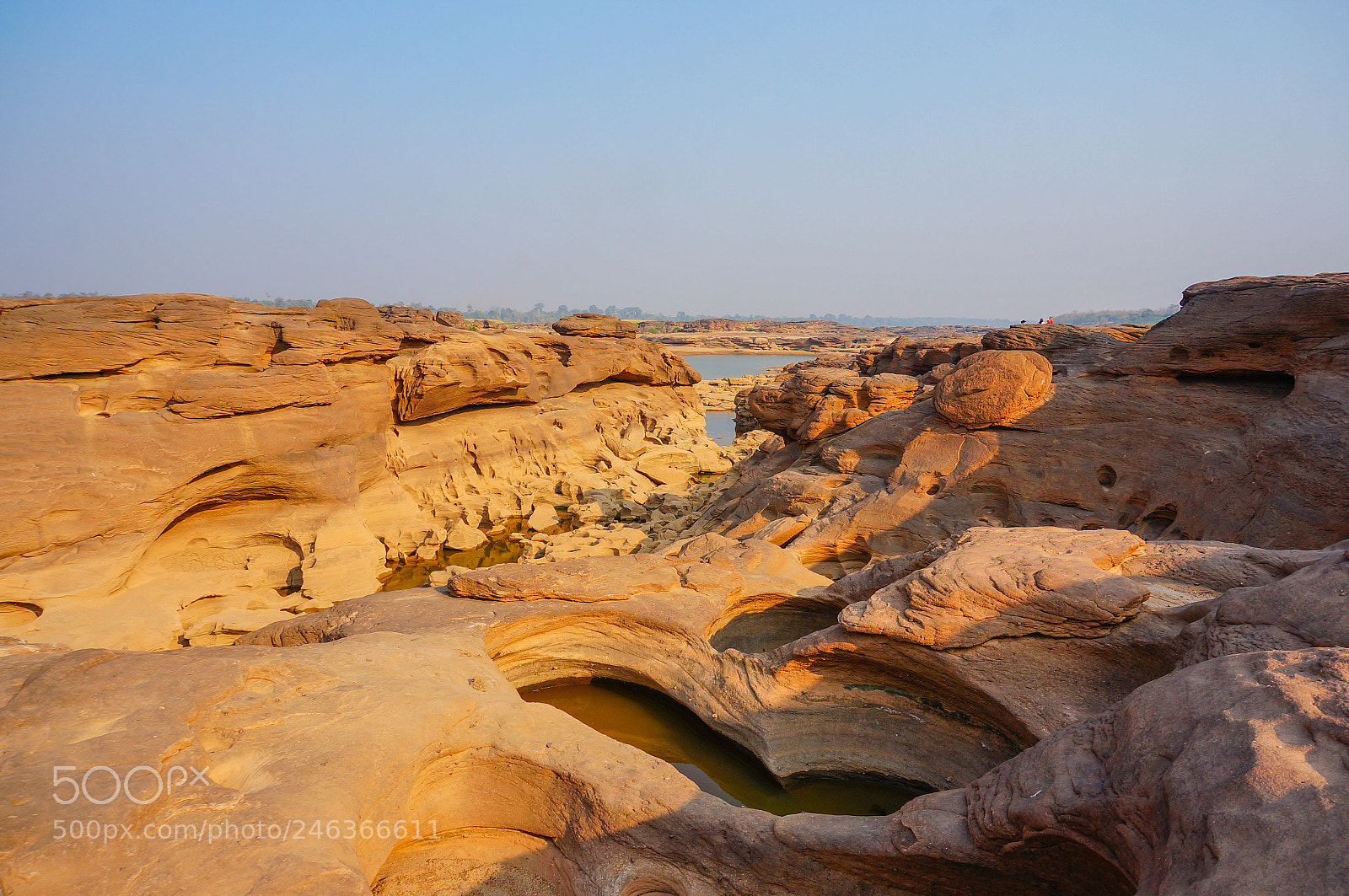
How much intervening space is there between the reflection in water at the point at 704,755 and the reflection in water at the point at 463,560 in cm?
501

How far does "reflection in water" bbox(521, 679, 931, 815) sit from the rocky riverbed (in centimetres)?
14

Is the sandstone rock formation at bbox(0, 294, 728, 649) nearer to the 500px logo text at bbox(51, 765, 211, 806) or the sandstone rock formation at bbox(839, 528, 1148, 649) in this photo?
the 500px logo text at bbox(51, 765, 211, 806)

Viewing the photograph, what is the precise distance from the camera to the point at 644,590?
6.89 meters

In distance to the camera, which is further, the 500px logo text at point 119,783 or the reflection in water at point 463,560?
the reflection in water at point 463,560

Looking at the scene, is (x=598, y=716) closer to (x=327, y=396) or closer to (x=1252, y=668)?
(x=1252, y=668)

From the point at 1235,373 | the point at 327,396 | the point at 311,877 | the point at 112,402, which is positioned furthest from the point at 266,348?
the point at 1235,373

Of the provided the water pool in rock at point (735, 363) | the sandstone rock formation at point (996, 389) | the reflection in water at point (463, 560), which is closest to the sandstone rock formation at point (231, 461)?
the reflection in water at point (463, 560)

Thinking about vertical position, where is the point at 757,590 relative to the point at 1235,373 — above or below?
below

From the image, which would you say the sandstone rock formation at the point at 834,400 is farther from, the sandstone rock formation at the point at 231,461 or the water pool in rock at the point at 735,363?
the water pool in rock at the point at 735,363

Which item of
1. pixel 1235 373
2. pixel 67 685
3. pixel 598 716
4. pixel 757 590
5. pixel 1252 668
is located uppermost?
pixel 1235 373

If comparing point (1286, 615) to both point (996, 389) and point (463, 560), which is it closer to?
point (996, 389)

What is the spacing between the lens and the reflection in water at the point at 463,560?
451 inches

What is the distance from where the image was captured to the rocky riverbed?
3.04 m

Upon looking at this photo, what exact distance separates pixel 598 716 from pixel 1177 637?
196 inches
